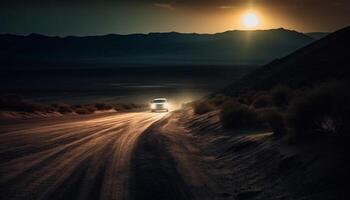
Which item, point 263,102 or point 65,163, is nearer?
point 65,163

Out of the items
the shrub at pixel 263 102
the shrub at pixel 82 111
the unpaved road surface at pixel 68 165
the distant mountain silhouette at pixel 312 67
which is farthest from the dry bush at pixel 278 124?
the shrub at pixel 82 111

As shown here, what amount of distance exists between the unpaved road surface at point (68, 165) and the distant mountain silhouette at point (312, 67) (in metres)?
23.1

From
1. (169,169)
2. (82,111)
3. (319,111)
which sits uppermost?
(319,111)

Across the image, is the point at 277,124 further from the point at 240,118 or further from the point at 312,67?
the point at 312,67

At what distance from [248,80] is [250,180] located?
52947 millimetres

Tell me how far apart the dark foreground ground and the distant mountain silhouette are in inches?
961

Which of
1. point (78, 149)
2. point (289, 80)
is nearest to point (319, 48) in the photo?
point (289, 80)

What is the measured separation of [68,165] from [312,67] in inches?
1507

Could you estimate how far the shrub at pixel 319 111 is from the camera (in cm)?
1362

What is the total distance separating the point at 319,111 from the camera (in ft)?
48.5

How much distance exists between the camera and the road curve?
41.1ft

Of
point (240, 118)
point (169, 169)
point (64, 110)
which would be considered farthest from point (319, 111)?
point (64, 110)

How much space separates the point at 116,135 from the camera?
26750 millimetres

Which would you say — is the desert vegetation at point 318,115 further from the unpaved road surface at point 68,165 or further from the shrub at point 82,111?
the shrub at point 82,111
